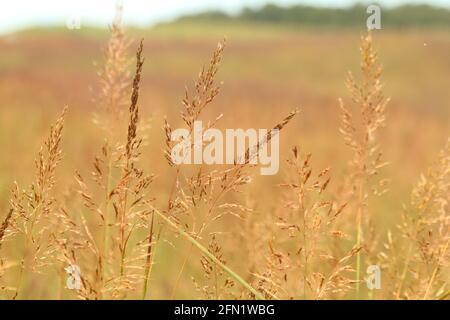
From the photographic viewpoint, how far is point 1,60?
35562 mm

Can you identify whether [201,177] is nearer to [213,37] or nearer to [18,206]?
[18,206]

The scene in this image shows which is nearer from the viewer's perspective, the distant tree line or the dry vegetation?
the dry vegetation

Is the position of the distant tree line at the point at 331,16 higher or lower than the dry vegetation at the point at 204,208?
higher

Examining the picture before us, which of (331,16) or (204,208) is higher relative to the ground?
(331,16)

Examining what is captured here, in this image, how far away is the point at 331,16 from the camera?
96.9 m

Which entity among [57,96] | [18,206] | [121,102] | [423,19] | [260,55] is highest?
[423,19]

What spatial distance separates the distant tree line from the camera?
92.1 metres

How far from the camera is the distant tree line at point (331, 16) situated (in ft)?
302

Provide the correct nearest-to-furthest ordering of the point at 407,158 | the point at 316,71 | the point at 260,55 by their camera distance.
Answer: the point at 407,158 < the point at 316,71 < the point at 260,55

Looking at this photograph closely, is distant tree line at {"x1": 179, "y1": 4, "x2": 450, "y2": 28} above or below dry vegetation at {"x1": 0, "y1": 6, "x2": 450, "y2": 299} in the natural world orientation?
above

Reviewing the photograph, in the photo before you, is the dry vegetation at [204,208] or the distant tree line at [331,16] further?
the distant tree line at [331,16]

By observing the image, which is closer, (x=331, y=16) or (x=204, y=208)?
(x=204, y=208)
